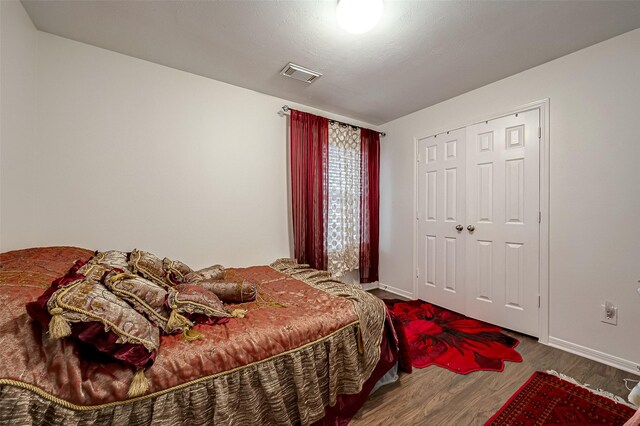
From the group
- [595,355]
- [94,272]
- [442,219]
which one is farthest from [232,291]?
[595,355]

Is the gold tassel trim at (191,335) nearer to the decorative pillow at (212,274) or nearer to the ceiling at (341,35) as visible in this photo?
the decorative pillow at (212,274)

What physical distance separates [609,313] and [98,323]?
336 centimetres

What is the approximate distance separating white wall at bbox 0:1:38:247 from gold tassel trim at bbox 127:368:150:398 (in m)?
1.55

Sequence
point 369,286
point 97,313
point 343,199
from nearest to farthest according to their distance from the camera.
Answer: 1. point 97,313
2. point 343,199
3. point 369,286

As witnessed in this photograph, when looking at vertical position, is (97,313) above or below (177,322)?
above

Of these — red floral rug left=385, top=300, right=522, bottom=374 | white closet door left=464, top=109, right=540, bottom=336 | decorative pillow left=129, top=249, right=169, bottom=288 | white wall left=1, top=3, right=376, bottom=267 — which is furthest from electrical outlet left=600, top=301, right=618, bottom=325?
decorative pillow left=129, top=249, right=169, bottom=288

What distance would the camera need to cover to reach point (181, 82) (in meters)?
2.60

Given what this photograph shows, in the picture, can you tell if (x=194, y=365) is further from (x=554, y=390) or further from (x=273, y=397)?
(x=554, y=390)

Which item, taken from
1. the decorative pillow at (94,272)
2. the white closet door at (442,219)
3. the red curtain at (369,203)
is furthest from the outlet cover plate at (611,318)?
the decorative pillow at (94,272)

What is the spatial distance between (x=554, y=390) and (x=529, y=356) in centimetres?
47

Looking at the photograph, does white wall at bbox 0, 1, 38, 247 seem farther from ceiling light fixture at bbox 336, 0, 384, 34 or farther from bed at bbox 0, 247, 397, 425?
ceiling light fixture at bbox 336, 0, 384, 34

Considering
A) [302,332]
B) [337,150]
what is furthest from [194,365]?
[337,150]

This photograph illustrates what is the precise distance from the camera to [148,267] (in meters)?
1.82

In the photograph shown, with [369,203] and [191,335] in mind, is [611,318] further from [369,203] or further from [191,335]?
A: [191,335]
